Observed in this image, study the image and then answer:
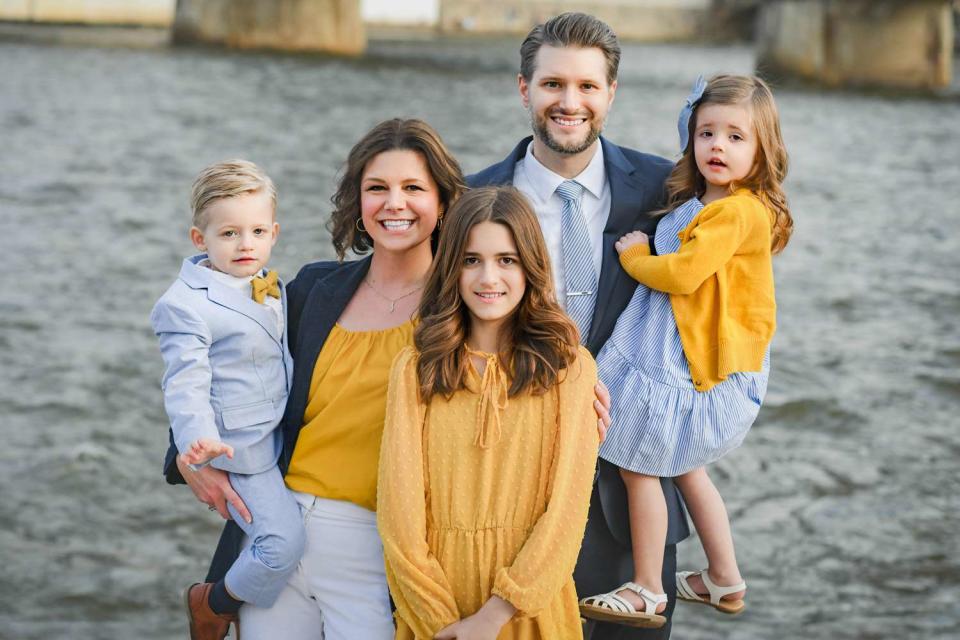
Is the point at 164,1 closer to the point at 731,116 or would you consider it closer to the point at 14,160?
the point at 14,160

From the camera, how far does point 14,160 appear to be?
20.8 metres

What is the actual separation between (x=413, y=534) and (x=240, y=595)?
63 centimetres

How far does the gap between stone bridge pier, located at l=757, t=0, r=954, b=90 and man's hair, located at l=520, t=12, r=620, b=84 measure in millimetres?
32120

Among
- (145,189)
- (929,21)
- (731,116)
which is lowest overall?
(145,189)

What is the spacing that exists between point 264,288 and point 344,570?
0.78 metres

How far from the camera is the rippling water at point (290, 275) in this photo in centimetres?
847

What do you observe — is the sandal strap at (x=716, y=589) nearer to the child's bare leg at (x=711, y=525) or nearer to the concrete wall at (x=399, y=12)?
the child's bare leg at (x=711, y=525)

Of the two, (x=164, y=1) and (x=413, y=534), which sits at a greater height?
(x=164, y=1)

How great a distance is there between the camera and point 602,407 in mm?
3680

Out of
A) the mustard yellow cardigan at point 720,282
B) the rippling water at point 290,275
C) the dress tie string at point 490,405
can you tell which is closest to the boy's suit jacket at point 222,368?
the dress tie string at point 490,405

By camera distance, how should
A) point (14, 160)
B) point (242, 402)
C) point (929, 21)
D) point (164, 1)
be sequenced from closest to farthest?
point (242, 402)
point (14, 160)
point (929, 21)
point (164, 1)

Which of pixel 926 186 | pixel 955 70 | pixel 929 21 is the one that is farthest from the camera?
pixel 955 70

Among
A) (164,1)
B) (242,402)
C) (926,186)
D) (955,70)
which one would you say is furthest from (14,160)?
(955,70)

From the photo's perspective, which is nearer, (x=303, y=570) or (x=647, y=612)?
(x=303, y=570)
